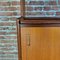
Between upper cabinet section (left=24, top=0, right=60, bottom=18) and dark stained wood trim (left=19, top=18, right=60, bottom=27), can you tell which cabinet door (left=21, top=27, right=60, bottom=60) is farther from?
upper cabinet section (left=24, top=0, right=60, bottom=18)

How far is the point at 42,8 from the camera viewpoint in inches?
80.7

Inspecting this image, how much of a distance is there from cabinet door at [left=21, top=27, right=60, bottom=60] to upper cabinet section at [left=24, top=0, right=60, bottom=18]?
0.38 metres

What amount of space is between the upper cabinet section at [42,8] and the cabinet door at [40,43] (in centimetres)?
38

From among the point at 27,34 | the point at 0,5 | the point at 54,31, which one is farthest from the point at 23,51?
the point at 0,5

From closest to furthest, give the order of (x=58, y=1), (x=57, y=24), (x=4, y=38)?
(x=57, y=24), (x=58, y=1), (x=4, y=38)

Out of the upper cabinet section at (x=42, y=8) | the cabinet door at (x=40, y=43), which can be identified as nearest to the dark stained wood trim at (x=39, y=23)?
the cabinet door at (x=40, y=43)

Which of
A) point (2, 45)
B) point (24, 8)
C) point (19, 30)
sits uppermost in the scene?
point (24, 8)

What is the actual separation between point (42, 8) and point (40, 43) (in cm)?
54

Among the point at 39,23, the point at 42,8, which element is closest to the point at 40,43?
the point at 39,23

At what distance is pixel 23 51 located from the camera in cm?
180

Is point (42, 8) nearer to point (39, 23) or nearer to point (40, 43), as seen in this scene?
point (39, 23)

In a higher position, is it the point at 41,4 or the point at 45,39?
the point at 41,4

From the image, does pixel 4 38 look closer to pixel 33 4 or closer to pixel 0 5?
pixel 0 5

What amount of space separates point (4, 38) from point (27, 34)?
1.82 ft
